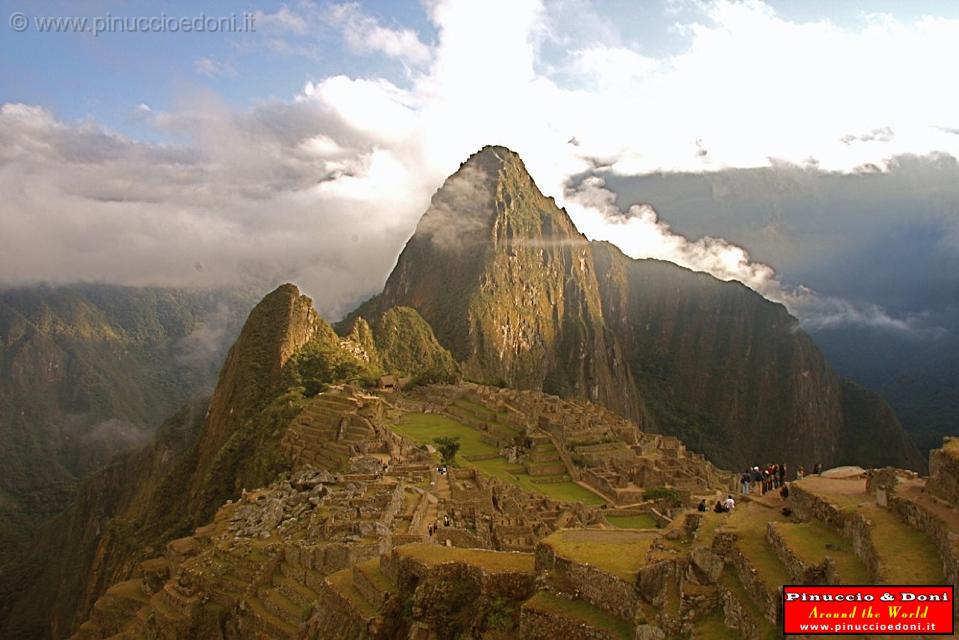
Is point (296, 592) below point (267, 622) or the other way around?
the other way around

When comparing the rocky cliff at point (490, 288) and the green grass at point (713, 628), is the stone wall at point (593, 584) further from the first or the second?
the rocky cliff at point (490, 288)

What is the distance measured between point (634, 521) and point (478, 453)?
54.1 ft

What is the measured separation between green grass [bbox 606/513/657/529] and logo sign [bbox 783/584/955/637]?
3029 centimetres

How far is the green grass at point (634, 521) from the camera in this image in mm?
38469

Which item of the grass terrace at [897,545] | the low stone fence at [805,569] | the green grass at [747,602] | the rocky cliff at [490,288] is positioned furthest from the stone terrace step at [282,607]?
the rocky cliff at [490,288]

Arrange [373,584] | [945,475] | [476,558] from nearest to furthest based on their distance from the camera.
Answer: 1. [945,475]
2. [476,558]
3. [373,584]

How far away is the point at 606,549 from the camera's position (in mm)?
11859

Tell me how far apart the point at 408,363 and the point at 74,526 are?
52.3 metres

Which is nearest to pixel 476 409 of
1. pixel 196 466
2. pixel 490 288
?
pixel 196 466

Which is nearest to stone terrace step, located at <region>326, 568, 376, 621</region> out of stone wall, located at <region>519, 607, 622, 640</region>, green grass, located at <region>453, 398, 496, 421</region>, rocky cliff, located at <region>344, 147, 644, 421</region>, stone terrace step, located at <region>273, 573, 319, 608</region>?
stone terrace step, located at <region>273, 573, 319, 608</region>

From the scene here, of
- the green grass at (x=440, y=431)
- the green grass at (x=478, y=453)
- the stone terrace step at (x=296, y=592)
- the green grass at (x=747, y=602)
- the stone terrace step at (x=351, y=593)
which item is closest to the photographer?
the green grass at (x=747, y=602)

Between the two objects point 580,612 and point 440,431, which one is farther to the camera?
point 440,431

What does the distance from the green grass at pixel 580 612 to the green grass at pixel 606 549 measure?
0.61 m

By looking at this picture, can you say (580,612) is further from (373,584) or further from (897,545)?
(373,584)
